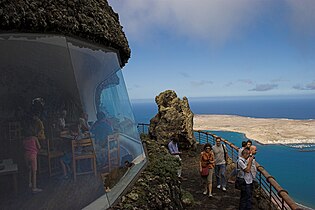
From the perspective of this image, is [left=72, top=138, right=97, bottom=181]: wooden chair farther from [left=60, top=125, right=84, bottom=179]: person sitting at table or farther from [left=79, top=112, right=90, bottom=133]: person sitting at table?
[left=79, top=112, right=90, bottom=133]: person sitting at table

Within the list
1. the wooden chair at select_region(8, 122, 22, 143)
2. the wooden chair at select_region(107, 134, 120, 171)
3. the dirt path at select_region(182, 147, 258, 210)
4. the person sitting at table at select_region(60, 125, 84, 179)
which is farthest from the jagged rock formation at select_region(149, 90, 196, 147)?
the wooden chair at select_region(8, 122, 22, 143)

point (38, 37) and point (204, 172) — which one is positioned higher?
point (38, 37)

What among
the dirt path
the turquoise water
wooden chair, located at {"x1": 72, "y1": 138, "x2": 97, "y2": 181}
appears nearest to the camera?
wooden chair, located at {"x1": 72, "y1": 138, "x2": 97, "y2": 181}

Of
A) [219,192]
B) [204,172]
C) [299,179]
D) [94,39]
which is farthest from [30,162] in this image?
[299,179]

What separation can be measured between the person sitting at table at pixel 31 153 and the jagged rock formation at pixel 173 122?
13.5 meters

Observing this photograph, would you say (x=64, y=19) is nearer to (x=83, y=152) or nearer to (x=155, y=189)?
(x=83, y=152)

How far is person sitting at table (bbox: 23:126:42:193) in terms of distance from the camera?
13.3 ft

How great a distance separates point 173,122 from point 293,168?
129 ft

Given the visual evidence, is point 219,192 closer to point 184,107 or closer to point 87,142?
point 87,142

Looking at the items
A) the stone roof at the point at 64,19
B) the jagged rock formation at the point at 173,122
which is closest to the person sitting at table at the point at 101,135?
the stone roof at the point at 64,19

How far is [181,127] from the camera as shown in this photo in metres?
17.7

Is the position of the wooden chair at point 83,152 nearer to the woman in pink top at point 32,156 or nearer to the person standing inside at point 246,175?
the woman in pink top at point 32,156

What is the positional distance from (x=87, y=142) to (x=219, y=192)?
6897 mm

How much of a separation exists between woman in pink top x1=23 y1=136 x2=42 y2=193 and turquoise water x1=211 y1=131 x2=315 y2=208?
36.0m
